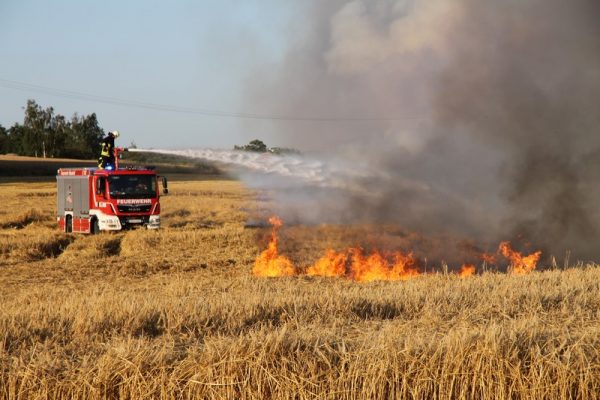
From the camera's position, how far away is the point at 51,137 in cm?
12812

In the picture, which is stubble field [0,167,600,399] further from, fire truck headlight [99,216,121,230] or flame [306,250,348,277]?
fire truck headlight [99,216,121,230]

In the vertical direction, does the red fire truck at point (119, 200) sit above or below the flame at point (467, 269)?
above

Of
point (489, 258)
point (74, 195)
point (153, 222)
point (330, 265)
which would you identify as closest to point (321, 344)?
point (330, 265)

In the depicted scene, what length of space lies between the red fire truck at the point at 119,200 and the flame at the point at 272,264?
845cm

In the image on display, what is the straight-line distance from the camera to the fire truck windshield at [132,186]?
89.8 ft

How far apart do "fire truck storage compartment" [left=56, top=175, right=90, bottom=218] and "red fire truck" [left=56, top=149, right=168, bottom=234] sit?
0.04m

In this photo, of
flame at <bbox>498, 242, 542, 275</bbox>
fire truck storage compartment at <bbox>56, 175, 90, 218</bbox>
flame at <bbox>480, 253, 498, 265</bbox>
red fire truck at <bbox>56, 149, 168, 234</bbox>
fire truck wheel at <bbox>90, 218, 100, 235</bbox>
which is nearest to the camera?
flame at <bbox>498, 242, 542, 275</bbox>

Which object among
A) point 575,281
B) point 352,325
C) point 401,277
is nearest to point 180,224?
point 401,277

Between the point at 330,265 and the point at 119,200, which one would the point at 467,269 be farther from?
the point at 119,200

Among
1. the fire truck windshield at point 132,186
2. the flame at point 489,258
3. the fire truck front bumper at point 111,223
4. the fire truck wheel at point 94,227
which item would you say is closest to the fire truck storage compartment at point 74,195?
the fire truck wheel at point 94,227

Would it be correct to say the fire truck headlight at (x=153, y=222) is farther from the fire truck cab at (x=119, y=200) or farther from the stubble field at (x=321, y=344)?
the stubble field at (x=321, y=344)

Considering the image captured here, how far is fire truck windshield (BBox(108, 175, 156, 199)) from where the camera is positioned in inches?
1078

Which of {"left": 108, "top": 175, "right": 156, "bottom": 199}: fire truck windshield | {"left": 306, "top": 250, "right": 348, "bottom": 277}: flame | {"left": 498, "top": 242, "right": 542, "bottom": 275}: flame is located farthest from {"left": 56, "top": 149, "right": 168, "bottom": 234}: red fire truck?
{"left": 498, "top": 242, "right": 542, "bottom": 275}: flame

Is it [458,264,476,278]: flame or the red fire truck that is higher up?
the red fire truck
